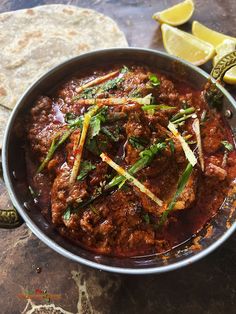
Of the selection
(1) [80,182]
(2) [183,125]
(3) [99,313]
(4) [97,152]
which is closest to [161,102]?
(2) [183,125]

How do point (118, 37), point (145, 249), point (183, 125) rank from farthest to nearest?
point (118, 37)
point (183, 125)
point (145, 249)

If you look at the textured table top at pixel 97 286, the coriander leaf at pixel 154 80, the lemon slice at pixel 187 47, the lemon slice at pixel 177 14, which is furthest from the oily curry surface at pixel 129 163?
the lemon slice at pixel 177 14

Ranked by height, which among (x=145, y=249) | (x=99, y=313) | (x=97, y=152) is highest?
(x=97, y=152)

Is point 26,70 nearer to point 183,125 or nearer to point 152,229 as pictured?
point 183,125

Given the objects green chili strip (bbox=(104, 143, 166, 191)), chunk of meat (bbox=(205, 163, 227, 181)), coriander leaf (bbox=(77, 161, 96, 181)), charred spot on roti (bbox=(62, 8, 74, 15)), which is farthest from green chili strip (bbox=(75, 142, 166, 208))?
charred spot on roti (bbox=(62, 8, 74, 15))

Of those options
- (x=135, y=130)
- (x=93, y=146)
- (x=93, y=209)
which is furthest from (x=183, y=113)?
(x=93, y=209)

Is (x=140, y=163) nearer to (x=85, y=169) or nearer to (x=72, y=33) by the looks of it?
(x=85, y=169)

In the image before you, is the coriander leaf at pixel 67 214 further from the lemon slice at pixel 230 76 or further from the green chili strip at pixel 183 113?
the lemon slice at pixel 230 76

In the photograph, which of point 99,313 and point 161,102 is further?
point 161,102
